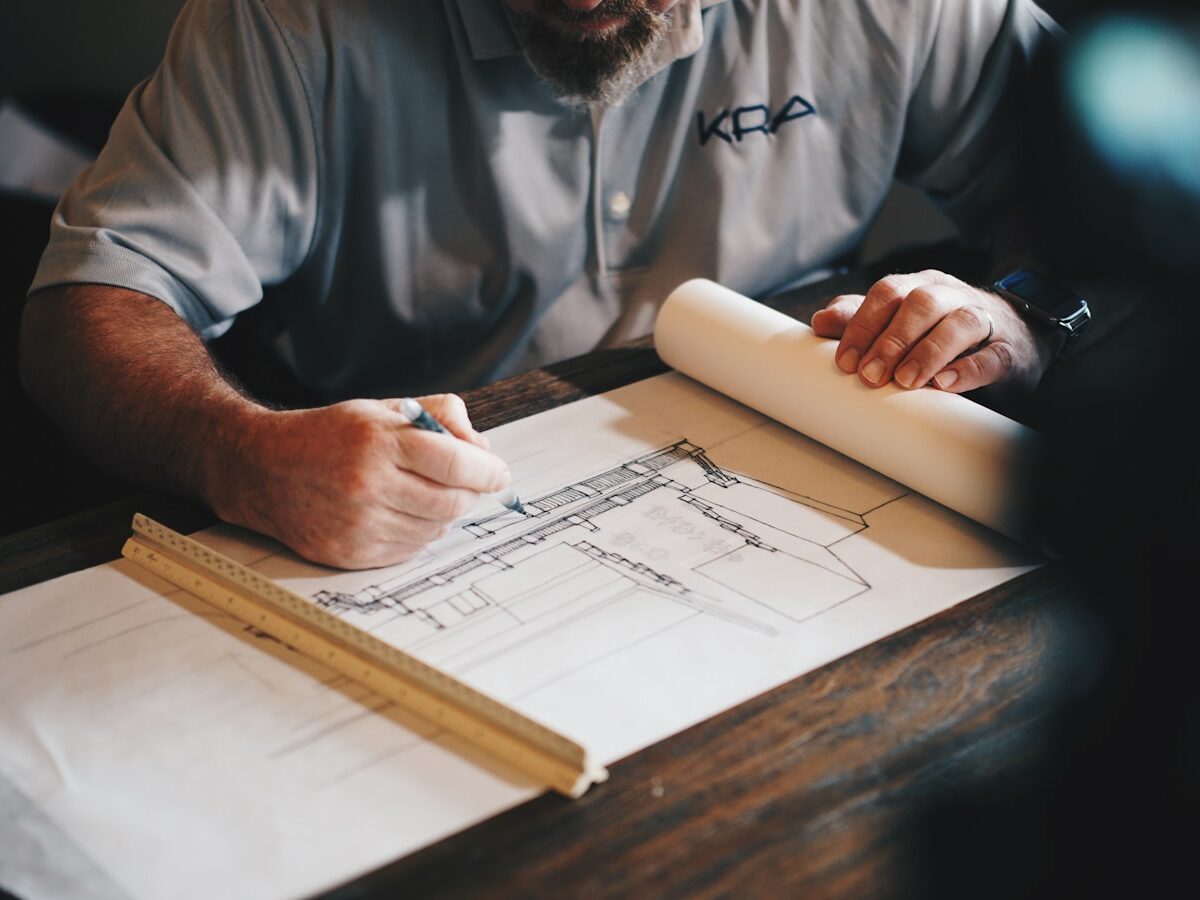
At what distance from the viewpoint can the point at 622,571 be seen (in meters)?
0.87

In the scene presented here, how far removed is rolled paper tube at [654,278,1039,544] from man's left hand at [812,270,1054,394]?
0.07 feet

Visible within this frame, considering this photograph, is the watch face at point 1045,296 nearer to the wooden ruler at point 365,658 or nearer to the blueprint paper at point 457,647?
the blueprint paper at point 457,647

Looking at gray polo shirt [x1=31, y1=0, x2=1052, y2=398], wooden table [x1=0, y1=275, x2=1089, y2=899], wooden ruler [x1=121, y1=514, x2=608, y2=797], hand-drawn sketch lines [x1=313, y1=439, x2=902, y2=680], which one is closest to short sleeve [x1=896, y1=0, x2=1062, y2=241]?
gray polo shirt [x1=31, y1=0, x2=1052, y2=398]

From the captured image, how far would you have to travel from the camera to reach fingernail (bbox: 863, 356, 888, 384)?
1.00 m

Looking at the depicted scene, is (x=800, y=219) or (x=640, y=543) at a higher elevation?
(x=800, y=219)

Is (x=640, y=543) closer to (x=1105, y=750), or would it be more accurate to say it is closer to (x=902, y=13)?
(x=1105, y=750)

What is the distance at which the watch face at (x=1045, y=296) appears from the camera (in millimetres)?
1169

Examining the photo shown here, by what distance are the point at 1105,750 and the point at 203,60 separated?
111 centimetres

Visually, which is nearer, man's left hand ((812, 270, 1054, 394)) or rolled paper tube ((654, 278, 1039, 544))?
rolled paper tube ((654, 278, 1039, 544))

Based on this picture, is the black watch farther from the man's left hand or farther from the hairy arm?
the hairy arm

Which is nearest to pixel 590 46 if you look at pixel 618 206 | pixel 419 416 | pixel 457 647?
pixel 618 206

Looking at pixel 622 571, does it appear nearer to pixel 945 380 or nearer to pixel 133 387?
pixel 945 380

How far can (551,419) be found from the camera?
1.10m

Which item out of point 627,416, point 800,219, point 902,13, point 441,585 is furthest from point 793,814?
point 902,13
